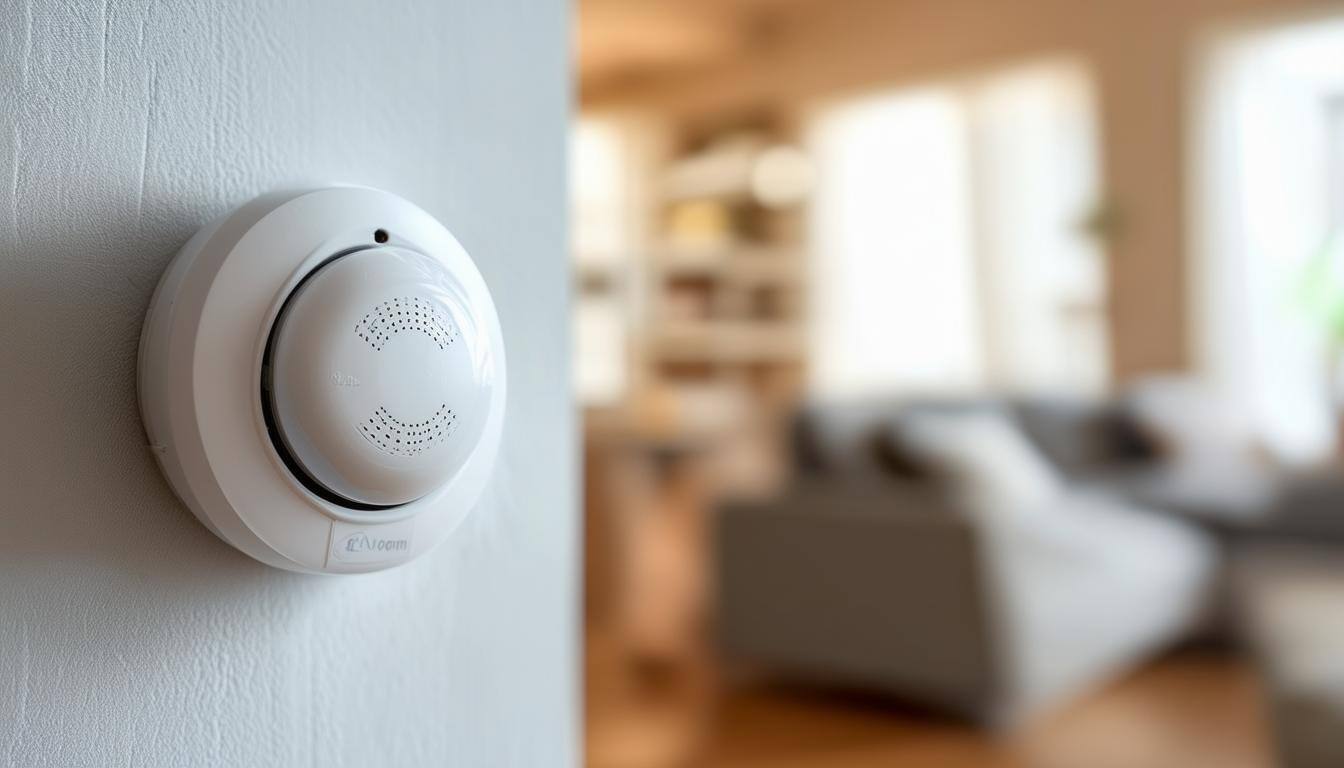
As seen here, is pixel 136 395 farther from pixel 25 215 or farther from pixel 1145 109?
pixel 1145 109

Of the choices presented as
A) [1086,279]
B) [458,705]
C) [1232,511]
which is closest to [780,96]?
[1086,279]

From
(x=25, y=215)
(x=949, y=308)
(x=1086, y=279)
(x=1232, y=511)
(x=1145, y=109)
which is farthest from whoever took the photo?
(x=949, y=308)

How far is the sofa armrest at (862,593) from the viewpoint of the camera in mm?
2525

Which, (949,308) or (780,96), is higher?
(780,96)

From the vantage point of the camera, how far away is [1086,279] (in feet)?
17.3

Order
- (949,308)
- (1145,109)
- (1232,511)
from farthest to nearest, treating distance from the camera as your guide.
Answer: (949,308)
(1145,109)
(1232,511)

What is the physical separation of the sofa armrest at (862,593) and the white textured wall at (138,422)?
2357mm

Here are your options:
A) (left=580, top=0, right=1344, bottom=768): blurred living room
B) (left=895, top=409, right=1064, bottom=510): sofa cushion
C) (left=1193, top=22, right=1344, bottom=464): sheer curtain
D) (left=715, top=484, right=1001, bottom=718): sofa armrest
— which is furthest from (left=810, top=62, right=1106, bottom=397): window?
(left=715, top=484, right=1001, bottom=718): sofa armrest

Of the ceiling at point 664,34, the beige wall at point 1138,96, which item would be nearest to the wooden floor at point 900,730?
the beige wall at point 1138,96

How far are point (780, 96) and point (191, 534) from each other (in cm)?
645

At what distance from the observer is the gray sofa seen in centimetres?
250

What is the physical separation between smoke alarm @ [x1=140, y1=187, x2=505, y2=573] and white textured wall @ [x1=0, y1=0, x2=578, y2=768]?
1 centimetres

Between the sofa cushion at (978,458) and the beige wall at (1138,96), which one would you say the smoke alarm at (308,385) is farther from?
the beige wall at (1138,96)

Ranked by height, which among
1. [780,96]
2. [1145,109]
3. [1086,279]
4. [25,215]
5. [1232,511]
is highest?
[780,96]
